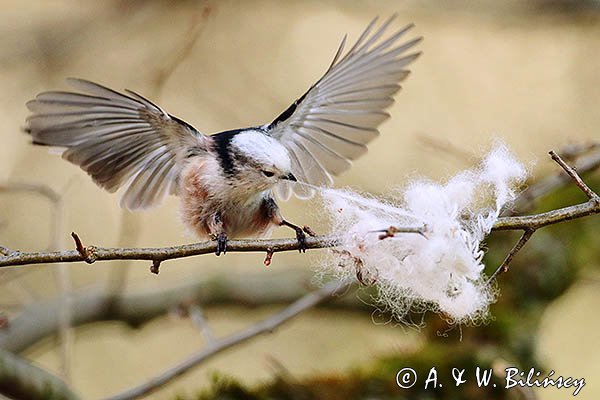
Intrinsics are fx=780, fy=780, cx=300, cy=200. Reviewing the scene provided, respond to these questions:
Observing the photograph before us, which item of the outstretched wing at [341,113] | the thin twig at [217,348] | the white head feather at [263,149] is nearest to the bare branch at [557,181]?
the outstretched wing at [341,113]

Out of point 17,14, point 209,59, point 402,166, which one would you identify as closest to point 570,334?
point 402,166

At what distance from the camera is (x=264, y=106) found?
4.05m

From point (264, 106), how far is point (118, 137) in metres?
1.97

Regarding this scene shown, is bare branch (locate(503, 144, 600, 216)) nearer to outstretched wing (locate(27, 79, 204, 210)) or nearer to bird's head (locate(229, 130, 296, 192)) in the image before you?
bird's head (locate(229, 130, 296, 192))

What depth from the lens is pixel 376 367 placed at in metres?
2.50

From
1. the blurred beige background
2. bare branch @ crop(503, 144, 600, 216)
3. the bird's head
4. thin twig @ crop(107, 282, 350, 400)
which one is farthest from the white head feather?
the blurred beige background

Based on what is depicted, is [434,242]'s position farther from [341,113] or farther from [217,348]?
[217,348]

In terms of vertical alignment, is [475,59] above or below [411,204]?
above

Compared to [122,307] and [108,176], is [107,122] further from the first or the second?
[122,307]

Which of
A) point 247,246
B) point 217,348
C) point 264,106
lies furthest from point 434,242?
→ point 264,106

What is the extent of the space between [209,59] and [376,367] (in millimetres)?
2515

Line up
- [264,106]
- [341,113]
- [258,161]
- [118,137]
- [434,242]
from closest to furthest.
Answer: [434,242] < [258,161] < [118,137] < [341,113] < [264,106]

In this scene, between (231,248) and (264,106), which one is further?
(264,106)

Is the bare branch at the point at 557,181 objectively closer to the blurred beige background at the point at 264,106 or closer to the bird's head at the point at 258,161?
the bird's head at the point at 258,161
